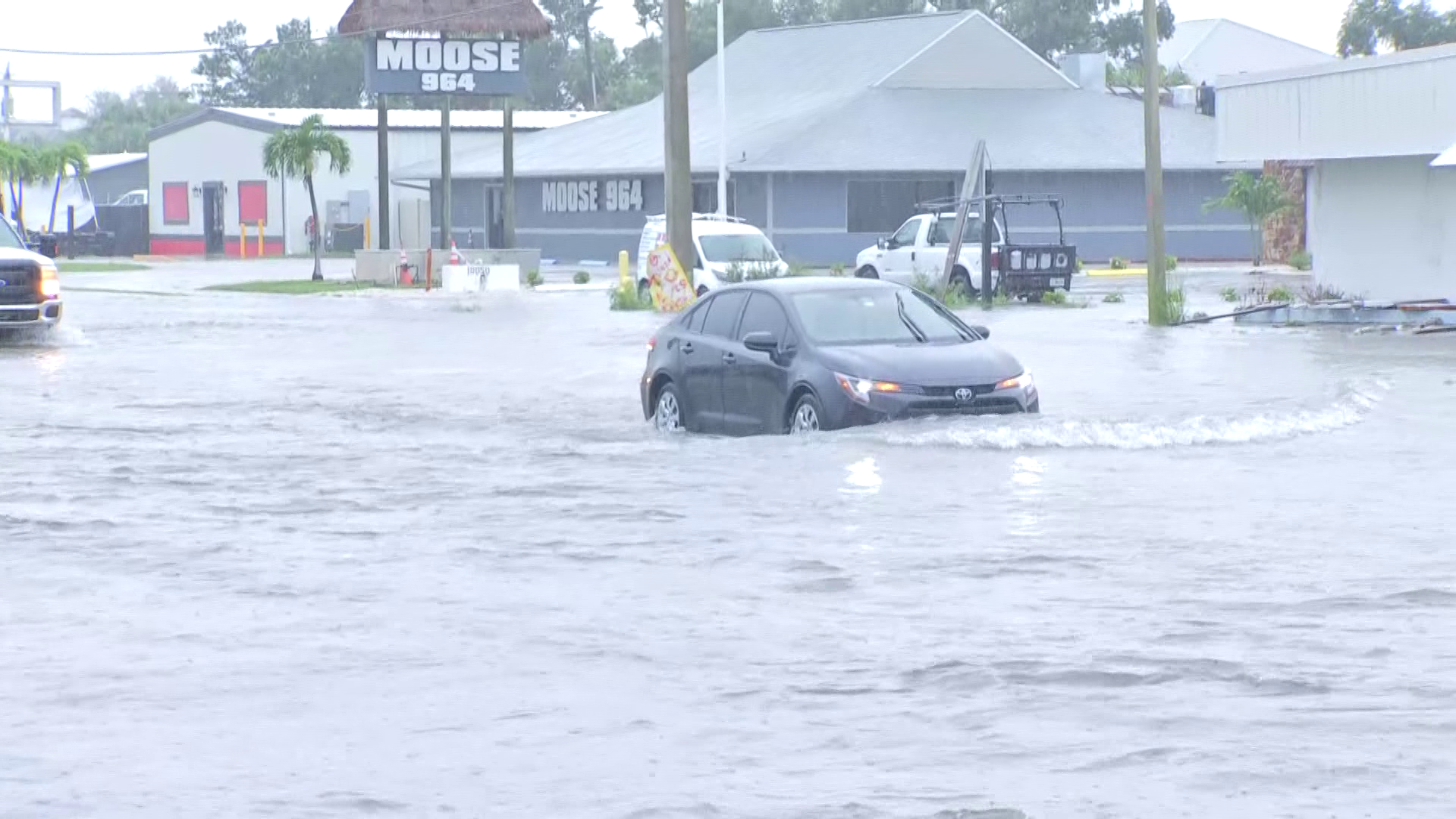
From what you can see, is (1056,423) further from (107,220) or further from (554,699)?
(107,220)

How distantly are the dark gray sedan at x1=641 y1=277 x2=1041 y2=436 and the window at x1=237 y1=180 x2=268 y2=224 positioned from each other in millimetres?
64020

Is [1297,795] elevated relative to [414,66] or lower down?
lower down

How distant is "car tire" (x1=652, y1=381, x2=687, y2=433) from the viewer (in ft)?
66.5

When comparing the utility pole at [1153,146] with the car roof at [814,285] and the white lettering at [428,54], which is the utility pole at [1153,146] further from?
the white lettering at [428,54]

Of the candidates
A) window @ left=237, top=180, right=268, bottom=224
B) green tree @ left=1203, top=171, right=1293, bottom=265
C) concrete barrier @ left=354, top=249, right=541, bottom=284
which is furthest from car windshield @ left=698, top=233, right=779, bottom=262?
window @ left=237, top=180, right=268, bottom=224

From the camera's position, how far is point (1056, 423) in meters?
19.0

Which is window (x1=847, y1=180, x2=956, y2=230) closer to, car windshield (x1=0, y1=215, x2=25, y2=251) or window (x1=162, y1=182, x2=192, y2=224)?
car windshield (x1=0, y1=215, x2=25, y2=251)

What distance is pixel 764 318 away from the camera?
19328mm

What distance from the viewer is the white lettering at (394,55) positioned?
61375 millimetres

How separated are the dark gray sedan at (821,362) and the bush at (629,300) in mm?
22209

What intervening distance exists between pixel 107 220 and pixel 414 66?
101 feet

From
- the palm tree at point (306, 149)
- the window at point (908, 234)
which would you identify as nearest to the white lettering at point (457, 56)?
the palm tree at point (306, 149)

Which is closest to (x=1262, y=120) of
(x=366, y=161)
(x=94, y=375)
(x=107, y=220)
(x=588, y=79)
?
(x=94, y=375)

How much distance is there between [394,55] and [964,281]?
76.8 ft
